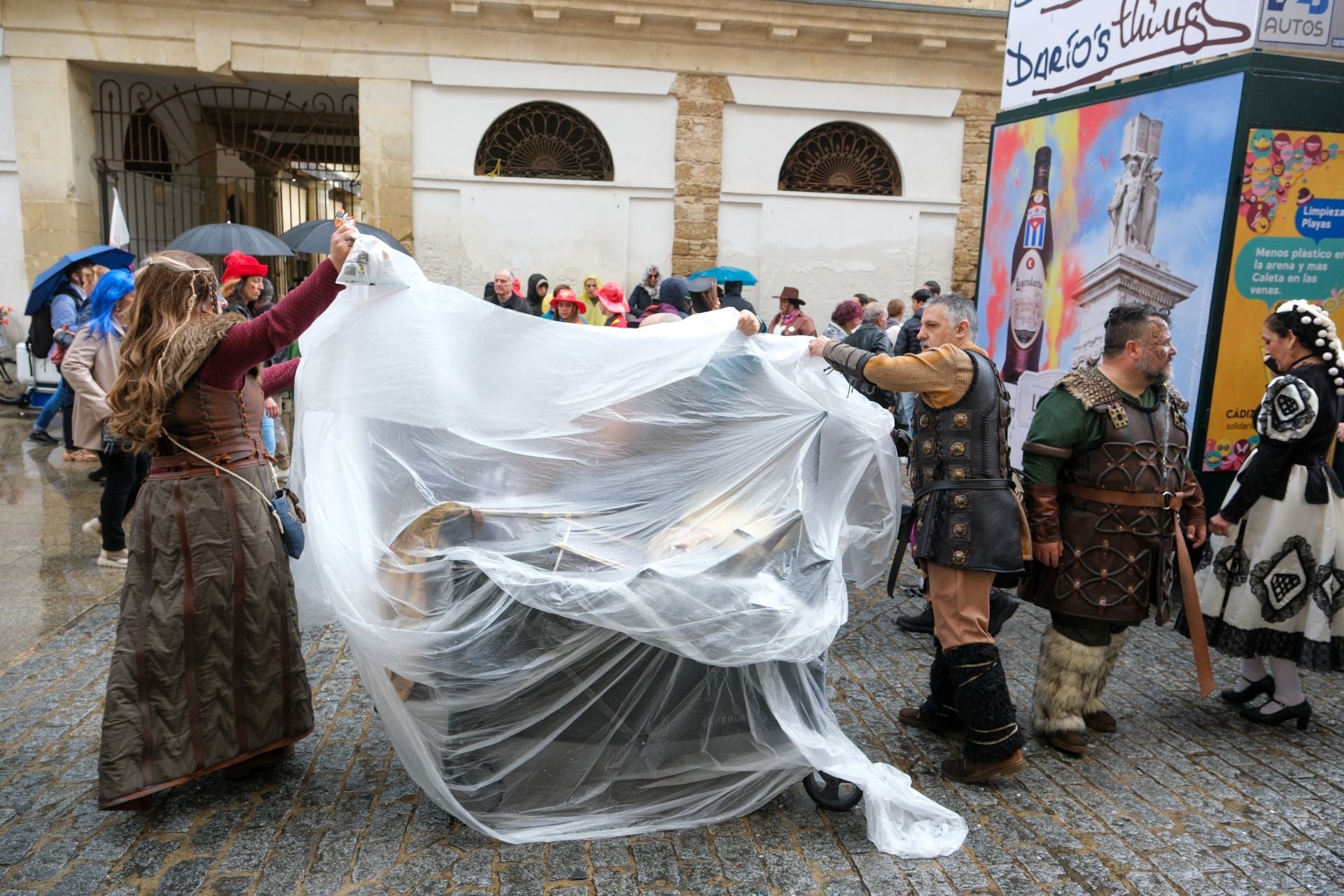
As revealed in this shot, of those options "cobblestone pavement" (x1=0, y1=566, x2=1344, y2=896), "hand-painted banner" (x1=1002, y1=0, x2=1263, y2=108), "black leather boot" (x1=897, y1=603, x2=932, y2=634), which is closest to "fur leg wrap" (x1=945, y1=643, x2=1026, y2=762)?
"cobblestone pavement" (x1=0, y1=566, x2=1344, y2=896)

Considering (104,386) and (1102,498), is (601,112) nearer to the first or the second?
(104,386)

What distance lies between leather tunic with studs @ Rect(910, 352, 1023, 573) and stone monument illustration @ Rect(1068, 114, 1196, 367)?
7.48 ft

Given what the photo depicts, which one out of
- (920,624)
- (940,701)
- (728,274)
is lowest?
(920,624)

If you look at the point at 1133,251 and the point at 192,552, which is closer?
the point at 192,552

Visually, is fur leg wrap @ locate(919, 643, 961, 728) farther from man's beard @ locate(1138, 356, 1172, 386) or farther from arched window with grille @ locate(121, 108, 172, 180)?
arched window with grille @ locate(121, 108, 172, 180)

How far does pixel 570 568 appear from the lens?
2.88m

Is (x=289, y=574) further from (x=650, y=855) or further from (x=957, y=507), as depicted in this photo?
(x=957, y=507)

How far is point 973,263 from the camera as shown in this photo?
44.1ft

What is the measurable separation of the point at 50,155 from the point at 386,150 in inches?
153

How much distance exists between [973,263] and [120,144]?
11928 millimetres

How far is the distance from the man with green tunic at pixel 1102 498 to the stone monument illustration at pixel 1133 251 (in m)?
1.79

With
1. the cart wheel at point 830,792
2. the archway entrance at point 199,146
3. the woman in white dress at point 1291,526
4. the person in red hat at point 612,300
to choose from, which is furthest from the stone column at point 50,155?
the woman in white dress at point 1291,526

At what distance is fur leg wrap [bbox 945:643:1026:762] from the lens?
327 centimetres

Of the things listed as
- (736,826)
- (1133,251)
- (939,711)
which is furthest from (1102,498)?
(1133,251)
